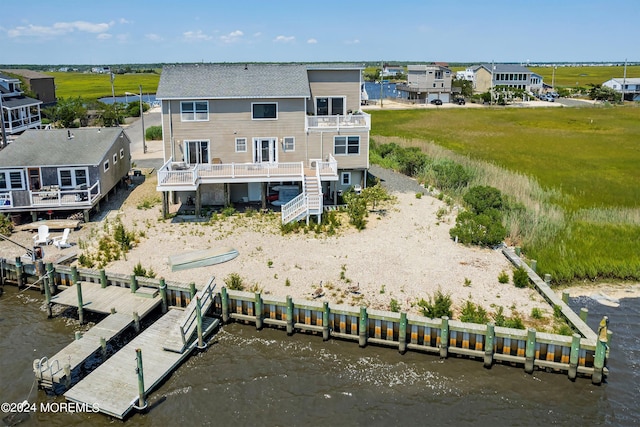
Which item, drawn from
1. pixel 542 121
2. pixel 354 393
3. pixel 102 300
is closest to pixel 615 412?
pixel 354 393

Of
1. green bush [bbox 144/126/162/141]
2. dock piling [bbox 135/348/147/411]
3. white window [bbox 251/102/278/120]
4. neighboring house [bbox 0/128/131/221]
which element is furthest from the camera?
green bush [bbox 144/126/162/141]

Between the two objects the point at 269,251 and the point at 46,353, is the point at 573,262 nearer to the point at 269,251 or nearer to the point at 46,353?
the point at 269,251

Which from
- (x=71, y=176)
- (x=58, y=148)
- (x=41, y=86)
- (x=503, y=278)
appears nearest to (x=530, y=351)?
(x=503, y=278)

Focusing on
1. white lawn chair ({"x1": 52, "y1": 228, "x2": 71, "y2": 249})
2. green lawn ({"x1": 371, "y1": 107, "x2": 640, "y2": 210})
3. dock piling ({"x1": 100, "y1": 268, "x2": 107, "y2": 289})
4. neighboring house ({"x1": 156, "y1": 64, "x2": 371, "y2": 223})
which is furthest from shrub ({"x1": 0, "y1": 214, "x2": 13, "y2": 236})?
green lawn ({"x1": 371, "y1": 107, "x2": 640, "y2": 210})

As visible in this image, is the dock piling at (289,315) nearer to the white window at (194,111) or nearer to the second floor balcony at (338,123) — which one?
the second floor balcony at (338,123)

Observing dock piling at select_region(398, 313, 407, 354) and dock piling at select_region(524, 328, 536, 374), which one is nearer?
dock piling at select_region(524, 328, 536, 374)

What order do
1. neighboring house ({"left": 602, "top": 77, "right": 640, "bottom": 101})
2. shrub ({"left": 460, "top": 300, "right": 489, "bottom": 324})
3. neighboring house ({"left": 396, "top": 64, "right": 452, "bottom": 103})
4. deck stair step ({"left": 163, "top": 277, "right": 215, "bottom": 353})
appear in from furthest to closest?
neighboring house ({"left": 602, "top": 77, "right": 640, "bottom": 101})
neighboring house ({"left": 396, "top": 64, "right": 452, "bottom": 103})
shrub ({"left": 460, "top": 300, "right": 489, "bottom": 324})
deck stair step ({"left": 163, "top": 277, "right": 215, "bottom": 353})

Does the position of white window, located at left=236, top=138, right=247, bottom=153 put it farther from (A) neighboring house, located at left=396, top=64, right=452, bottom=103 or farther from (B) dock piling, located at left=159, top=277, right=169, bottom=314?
(A) neighboring house, located at left=396, top=64, right=452, bottom=103

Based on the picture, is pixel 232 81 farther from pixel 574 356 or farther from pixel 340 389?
pixel 574 356
